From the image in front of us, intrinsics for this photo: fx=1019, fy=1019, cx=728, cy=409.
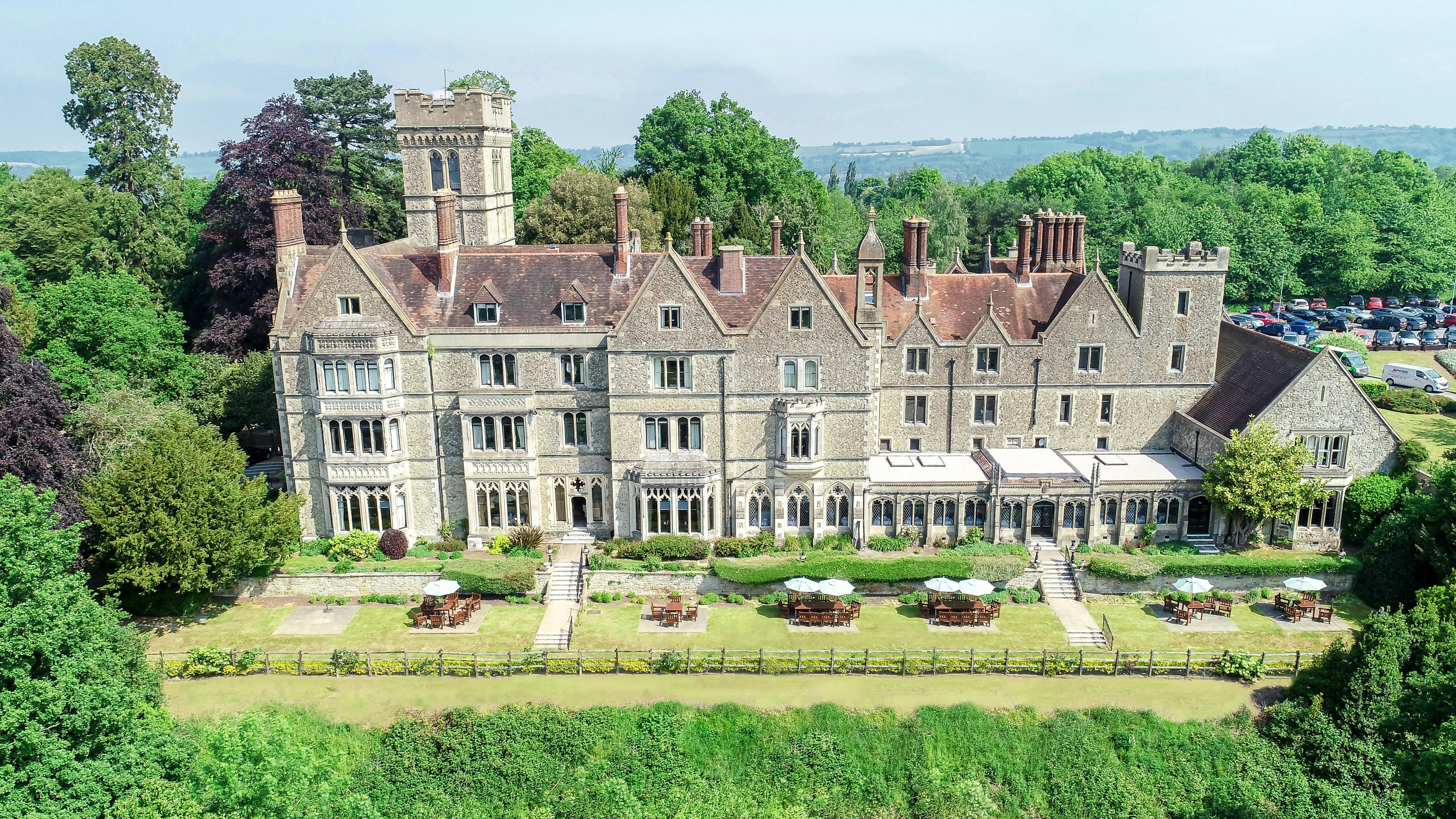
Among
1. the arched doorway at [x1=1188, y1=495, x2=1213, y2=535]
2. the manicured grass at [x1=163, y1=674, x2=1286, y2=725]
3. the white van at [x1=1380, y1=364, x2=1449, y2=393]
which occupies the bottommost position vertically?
the manicured grass at [x1=163, y1=674, x2=1286, y2=725]

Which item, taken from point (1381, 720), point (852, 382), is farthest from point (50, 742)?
point (1381, 720)

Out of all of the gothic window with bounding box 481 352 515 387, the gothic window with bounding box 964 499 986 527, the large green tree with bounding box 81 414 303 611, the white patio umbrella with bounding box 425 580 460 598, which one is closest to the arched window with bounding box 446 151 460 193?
the gothic window with bounding box 481 352 515 387

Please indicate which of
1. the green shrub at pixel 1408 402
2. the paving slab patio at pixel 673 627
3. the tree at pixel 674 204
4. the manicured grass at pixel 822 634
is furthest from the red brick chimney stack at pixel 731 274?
the green shrub at pixel 1408 402

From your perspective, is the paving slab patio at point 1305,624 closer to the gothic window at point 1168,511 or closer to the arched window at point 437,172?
the gothic window at point 1168,511

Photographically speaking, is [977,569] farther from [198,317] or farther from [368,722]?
[198,317]

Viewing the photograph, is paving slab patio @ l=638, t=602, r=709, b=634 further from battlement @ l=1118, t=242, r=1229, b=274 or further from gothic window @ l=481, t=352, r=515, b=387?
battlement @ l=1118, t=242, r=1229, b=274
